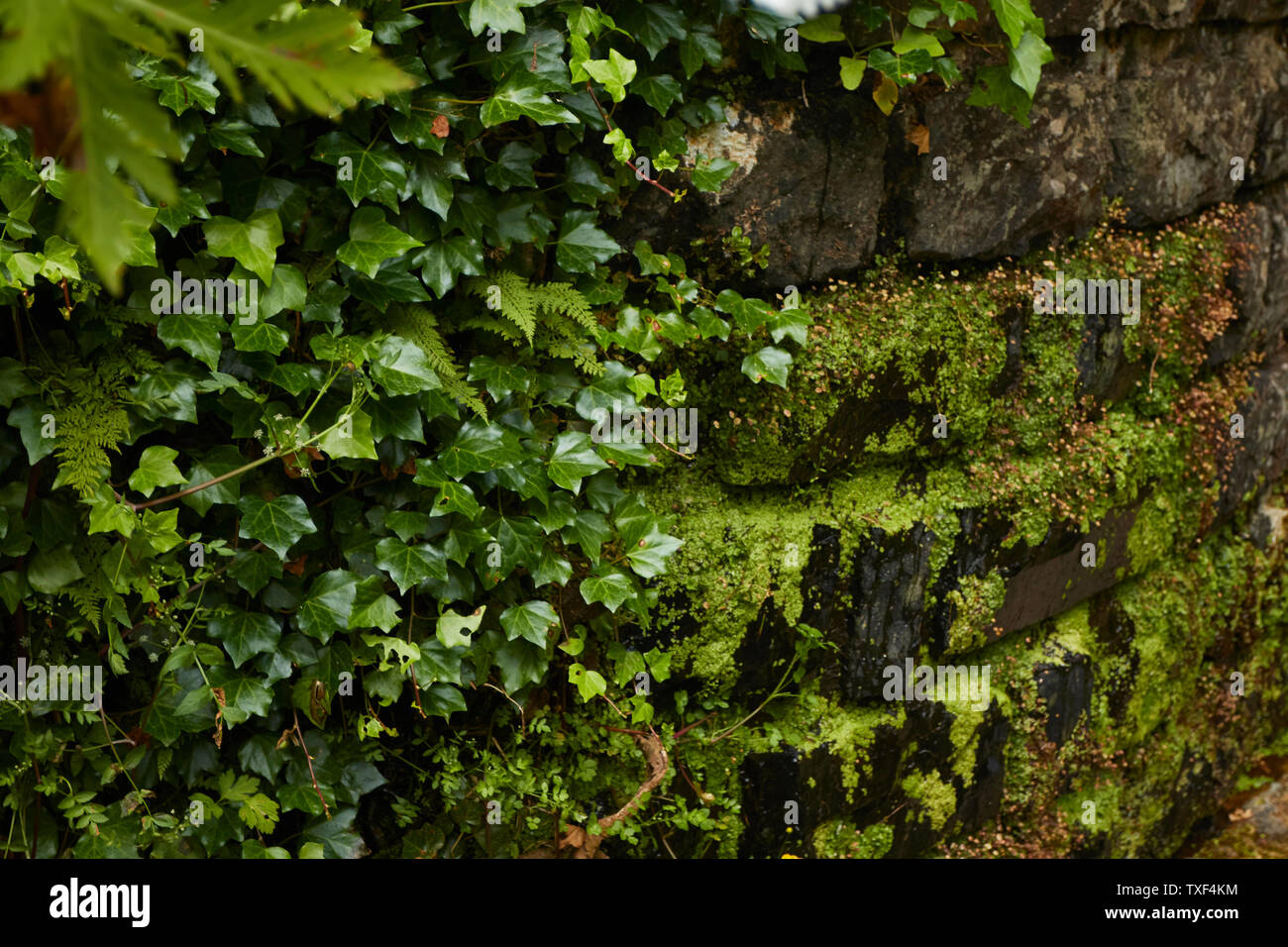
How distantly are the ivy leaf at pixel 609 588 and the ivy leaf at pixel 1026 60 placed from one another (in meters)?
1.78

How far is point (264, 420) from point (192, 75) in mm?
756

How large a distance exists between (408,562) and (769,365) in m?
1.16

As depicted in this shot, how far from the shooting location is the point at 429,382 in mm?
2160

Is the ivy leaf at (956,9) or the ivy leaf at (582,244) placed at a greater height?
the ivy leaf at (956,9)

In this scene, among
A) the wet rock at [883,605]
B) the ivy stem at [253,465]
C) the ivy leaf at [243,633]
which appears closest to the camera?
the ivy stem at [253,465]

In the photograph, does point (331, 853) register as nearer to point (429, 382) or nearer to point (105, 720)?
point (105, 720)

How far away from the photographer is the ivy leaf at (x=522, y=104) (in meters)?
2.15

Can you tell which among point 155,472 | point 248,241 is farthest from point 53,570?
point 248,241

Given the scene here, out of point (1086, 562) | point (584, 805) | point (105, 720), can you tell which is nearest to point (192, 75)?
point (105, 720)

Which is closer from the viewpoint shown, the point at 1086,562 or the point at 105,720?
the point at 105,720

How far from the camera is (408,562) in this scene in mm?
2271

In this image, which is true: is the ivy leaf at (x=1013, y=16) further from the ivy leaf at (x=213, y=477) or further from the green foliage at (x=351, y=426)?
the ivy leaf at (x=213, y=477)

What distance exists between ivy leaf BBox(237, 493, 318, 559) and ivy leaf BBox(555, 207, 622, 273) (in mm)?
913

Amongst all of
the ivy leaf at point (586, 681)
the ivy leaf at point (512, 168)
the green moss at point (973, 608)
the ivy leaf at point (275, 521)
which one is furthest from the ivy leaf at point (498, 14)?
the green moss at point (973, 608)
